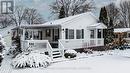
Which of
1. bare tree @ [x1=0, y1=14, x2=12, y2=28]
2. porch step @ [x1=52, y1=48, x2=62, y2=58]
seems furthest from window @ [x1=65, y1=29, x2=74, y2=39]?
bare tree @ [x1=0, y1=14, x2=12, y2=28]

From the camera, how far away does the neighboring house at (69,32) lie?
2393 cm

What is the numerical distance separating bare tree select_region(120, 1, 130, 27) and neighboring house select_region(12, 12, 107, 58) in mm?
36298

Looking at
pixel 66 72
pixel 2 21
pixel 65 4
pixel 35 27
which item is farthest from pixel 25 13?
pixel 66 72

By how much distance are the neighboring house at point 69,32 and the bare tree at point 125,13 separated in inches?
1429

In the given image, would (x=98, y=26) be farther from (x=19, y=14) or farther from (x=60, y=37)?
(x=19, y=14)

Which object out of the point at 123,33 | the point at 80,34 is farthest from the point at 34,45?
the point at 123,33

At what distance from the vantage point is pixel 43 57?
16.8m

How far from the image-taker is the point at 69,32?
81.6ft

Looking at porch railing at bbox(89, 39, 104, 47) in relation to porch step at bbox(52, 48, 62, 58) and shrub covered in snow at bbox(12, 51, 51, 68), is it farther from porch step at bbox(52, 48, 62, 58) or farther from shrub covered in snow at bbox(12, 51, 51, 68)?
shrub covered in snow at bbox(12, 51, 51, 68)

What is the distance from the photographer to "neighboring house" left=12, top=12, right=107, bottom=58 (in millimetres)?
23927

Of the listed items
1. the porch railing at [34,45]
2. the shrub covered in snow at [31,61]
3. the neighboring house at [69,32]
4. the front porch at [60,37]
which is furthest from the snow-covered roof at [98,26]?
the shrub covered in snow at [31,61]

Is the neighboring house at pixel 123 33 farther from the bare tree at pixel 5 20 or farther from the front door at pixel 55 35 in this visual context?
the bare tree at pixel 5 20

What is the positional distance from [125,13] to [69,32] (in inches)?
1669

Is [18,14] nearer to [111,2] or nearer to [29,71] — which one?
[111,2]
